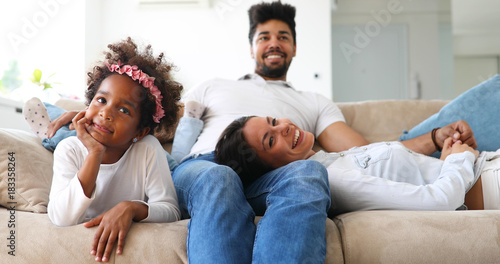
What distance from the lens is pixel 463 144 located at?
1.59 metres

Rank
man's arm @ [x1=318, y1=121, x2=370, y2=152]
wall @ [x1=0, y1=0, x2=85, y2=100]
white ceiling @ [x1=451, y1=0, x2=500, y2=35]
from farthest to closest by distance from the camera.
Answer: white ceiling @ [x1=451, y1=0, x2=500, y2=35]
wall @ [x1=0, y1=0, x2=85, y2=100]
man's arm @ [x1=318, y1=121, x2=370, y2=152]

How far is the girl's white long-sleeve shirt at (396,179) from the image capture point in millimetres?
1271

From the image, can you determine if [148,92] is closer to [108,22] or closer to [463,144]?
[463,144]

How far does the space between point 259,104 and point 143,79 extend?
0.77 m

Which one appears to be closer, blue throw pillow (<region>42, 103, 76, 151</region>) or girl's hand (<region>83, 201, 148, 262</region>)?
girl's hand (<region>83, 201, 148, 262</region>)

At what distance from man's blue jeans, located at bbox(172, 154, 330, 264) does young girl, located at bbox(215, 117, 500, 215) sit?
159mm

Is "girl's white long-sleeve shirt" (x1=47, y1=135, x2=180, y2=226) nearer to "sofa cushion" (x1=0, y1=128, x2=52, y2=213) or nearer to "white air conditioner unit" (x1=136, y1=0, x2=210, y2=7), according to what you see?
"sofa cushion" (x1=0, y1=128, x2=52, y2=213)

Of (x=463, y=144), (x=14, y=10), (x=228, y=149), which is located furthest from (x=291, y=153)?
(x=14, y=10)

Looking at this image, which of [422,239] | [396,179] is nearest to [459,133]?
[396,179]

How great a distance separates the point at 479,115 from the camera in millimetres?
1806

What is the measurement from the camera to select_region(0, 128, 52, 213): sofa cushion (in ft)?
4.28

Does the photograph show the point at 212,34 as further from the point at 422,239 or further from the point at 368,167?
the point at 422,239


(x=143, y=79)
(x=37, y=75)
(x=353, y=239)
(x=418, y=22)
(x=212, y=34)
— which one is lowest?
(x=353, y=239)

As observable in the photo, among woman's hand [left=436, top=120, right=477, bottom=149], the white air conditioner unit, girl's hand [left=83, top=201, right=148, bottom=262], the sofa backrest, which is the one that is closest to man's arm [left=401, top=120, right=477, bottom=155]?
woman's hand [left=436, top=120, right=477, bottom=149]
